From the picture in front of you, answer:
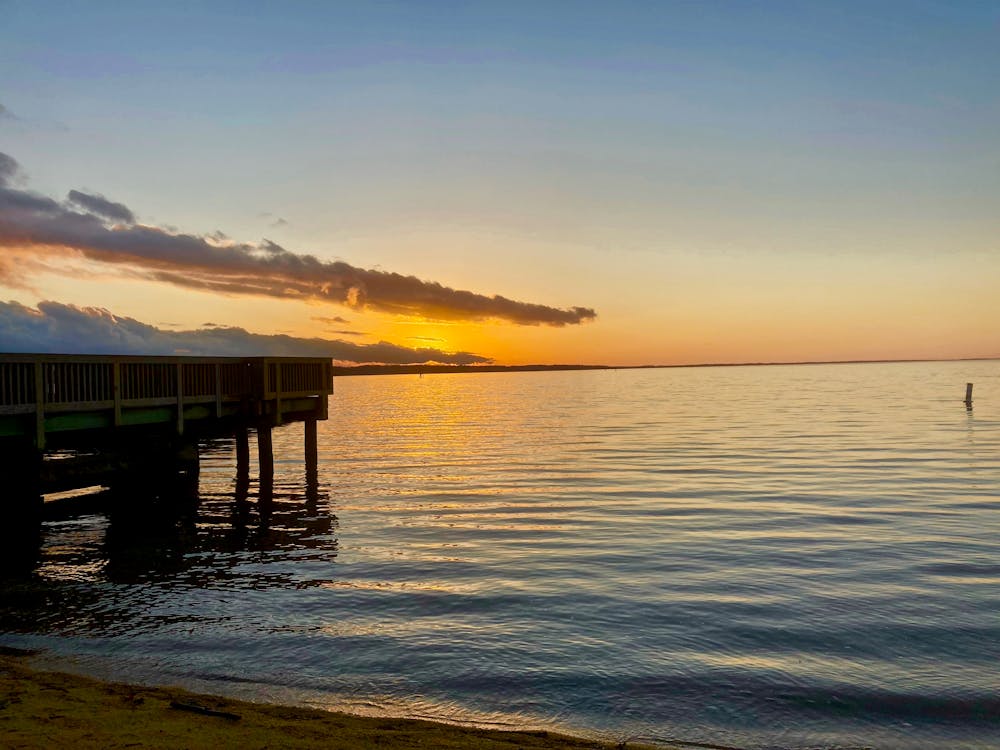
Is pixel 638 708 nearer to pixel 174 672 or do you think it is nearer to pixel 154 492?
pixel 174 672

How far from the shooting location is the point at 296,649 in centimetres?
1081

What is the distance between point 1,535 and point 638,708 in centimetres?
1749

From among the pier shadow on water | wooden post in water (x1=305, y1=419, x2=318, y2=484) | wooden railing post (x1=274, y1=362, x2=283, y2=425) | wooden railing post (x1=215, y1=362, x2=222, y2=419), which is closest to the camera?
the pier shadow on water

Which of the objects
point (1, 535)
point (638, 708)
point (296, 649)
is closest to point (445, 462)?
point (1, 535)

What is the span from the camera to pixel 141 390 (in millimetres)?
20953

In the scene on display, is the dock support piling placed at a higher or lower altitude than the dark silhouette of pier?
lower

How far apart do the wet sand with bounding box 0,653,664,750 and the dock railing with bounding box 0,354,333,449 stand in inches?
398

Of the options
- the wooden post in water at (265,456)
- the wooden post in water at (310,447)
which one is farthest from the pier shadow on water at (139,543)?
the wooden post in water at (310,447)

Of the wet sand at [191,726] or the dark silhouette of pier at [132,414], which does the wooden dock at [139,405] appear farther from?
the wet sand at [191,726]

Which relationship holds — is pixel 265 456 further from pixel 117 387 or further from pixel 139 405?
pixel 117 387

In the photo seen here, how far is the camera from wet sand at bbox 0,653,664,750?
682 centimetres

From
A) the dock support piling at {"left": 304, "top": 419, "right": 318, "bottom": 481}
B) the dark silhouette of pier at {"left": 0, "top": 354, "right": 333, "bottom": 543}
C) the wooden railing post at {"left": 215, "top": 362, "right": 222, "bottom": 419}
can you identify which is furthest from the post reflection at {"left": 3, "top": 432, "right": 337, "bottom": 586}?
the wooden railing post at {"left": 215, "top": 362, "right": 222, "bottom": 419}

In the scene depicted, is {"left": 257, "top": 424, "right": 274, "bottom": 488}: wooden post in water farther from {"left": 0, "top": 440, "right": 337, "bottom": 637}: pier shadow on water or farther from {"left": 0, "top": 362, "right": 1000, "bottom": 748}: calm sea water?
{"left": 0, "top": 362, "right": 1000, "bottom": 748}: calm sea water

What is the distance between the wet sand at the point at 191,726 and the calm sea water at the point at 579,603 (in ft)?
2.60
